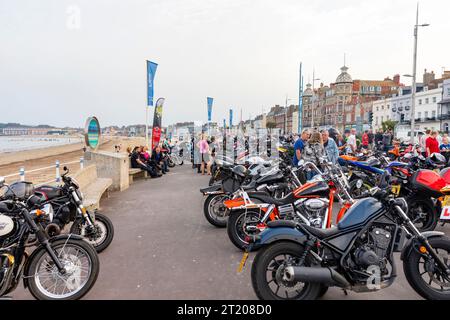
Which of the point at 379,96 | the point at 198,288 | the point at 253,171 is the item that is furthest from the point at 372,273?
the point at 379,96

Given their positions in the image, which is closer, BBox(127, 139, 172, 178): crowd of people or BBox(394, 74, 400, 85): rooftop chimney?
BBox(127, 139, 172, 178): crowd of people

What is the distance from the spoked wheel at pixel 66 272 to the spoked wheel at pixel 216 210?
2.86 meters

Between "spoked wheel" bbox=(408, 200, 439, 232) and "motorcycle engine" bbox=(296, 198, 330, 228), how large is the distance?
1954 mm

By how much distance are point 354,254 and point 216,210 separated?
332 cm

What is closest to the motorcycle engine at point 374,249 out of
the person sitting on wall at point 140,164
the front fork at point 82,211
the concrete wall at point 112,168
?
the front fork at point 82,211

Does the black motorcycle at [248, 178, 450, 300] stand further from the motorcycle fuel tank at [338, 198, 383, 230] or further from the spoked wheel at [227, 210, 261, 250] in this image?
the spoked wheel at [227, 210, 261, 250]

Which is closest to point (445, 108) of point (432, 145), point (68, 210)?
point (432, 145)

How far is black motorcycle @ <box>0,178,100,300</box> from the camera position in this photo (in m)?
3.14

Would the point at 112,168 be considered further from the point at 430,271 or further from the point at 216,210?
the point at 430,271

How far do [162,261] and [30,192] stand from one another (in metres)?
1.82

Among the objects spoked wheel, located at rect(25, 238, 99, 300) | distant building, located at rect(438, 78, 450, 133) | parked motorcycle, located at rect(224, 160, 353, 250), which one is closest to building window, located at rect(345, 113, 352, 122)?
distant building, located at rect(438, 78, 450, 133)

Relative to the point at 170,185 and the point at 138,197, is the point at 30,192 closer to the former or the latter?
the point at 138,197

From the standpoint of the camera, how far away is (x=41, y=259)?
3.18 meters
